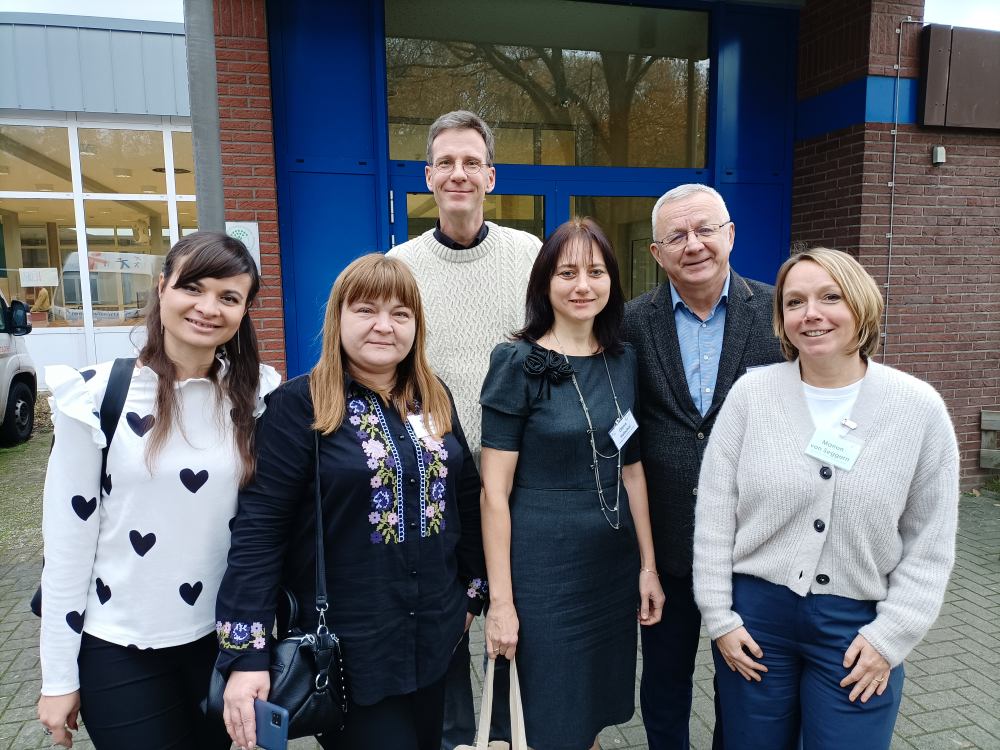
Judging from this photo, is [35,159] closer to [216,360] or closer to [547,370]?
[216,360]

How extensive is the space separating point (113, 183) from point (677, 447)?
13685 millimetres

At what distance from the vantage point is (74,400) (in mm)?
1656

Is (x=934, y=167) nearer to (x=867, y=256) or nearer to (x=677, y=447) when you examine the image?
(x=867, y=256)

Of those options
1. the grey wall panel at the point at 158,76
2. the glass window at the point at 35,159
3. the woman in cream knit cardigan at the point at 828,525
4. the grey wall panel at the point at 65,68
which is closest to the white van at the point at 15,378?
the glass window at the point at 35,159

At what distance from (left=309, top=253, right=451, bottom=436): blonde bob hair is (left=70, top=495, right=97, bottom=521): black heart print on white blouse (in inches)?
22.8

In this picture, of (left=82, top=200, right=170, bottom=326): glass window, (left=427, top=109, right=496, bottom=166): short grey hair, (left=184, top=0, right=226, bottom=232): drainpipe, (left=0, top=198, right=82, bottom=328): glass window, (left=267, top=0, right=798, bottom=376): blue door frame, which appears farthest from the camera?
(left=82, top=200, right=170, bottom=326): glass window

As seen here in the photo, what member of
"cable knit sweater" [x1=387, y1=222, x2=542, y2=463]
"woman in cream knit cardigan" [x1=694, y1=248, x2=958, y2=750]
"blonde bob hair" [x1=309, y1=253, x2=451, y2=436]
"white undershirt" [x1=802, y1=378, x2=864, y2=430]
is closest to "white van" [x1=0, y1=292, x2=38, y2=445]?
"cable knit sweater" [x1=387, y1=222, x2=542, y2=463]

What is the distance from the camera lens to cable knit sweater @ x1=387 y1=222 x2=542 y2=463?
2.55m

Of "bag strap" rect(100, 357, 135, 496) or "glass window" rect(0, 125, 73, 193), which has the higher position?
"glass window" rect(0, 125, 73, 193)

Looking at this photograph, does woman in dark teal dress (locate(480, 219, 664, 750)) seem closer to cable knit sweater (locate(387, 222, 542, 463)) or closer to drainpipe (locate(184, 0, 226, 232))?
cable knit sweater (locate(387, 222, 542, 463))

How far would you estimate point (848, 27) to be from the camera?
19.2 feet

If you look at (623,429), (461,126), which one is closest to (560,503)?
(623,429)

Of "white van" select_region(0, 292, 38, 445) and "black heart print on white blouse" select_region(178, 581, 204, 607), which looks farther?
"white van" select_region(0, 292, 38, 445)

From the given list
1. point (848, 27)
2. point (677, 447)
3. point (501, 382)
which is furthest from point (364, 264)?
point (848, 27)
